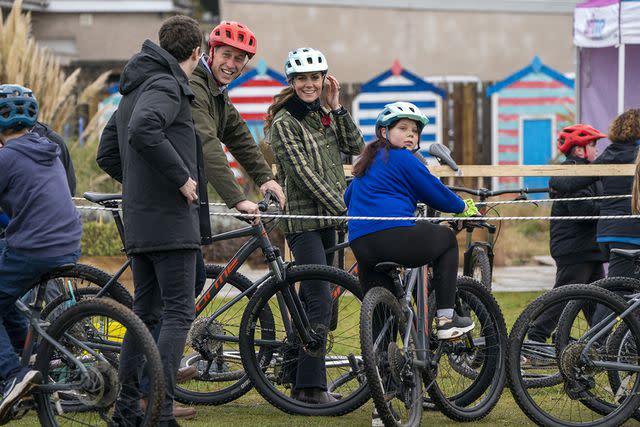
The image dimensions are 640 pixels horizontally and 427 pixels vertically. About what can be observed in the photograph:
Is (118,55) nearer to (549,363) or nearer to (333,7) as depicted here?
(333,7)

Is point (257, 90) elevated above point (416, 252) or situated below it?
above

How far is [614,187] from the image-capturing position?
27.1ft

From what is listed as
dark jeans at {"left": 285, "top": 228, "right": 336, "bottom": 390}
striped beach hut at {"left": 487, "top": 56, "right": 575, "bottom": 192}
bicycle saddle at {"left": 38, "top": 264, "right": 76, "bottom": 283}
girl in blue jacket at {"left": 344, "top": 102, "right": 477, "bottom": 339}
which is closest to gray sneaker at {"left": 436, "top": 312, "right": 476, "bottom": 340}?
girl in blue jacket at {"left": 344, "top": 102, "right": 477, "bottom": 339}

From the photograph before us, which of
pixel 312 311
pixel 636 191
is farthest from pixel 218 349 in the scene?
pixel 636 191

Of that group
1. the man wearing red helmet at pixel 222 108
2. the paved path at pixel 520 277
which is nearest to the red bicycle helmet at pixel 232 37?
the man wearing red helmet at pixel 222 108

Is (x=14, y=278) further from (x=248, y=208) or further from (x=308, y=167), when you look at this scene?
(x=308, y=167)

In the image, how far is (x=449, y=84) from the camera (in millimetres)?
21484

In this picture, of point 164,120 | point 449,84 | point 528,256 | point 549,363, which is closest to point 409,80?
point 449,84

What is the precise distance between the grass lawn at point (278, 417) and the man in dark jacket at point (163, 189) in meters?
0.84

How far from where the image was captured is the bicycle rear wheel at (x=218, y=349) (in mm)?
7168

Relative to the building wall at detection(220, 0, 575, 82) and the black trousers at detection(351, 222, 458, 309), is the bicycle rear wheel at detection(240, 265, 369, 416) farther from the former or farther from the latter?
the building wall at detection(220, 0, 575, 82)

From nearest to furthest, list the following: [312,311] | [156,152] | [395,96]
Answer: [156,152], [312,311], [395,96]

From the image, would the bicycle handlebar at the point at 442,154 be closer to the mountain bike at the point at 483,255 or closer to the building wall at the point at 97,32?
the mountain bike at the point at 483,255

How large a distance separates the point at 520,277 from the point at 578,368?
22.5 ft
